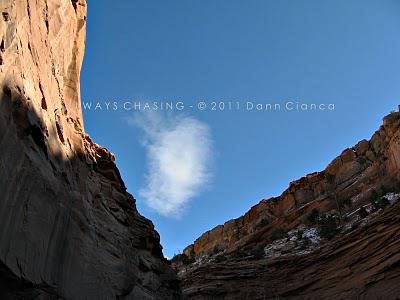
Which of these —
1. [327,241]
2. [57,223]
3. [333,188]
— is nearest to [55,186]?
[57,223]

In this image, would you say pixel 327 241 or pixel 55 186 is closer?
pixel 55 186

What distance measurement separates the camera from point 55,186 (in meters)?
15.4

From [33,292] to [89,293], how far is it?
3.62 metres

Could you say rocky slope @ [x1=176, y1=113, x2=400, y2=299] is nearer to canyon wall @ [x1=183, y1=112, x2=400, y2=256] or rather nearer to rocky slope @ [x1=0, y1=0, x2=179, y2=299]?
canyon wall @ [x1=183, y1=112, x2=400, y2=256]

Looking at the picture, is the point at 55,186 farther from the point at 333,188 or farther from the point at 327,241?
the point at 333,188

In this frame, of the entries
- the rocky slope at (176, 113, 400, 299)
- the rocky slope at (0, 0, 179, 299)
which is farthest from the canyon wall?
the rocky slope at (0, 0, 179, 299)

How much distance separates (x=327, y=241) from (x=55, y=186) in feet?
77.2

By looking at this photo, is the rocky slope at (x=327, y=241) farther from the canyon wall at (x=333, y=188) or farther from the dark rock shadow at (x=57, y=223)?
the dark rock shadow at (x=57, y=223)

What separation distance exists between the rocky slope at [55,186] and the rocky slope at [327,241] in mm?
8468

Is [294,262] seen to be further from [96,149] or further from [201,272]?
[96,149]

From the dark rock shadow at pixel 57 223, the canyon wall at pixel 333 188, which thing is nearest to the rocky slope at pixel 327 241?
the canyon wall at pixel 333 188

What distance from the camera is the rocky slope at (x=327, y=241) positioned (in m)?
27.2

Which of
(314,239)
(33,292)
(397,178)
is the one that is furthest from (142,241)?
(397,178)

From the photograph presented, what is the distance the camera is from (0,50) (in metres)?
11.8
